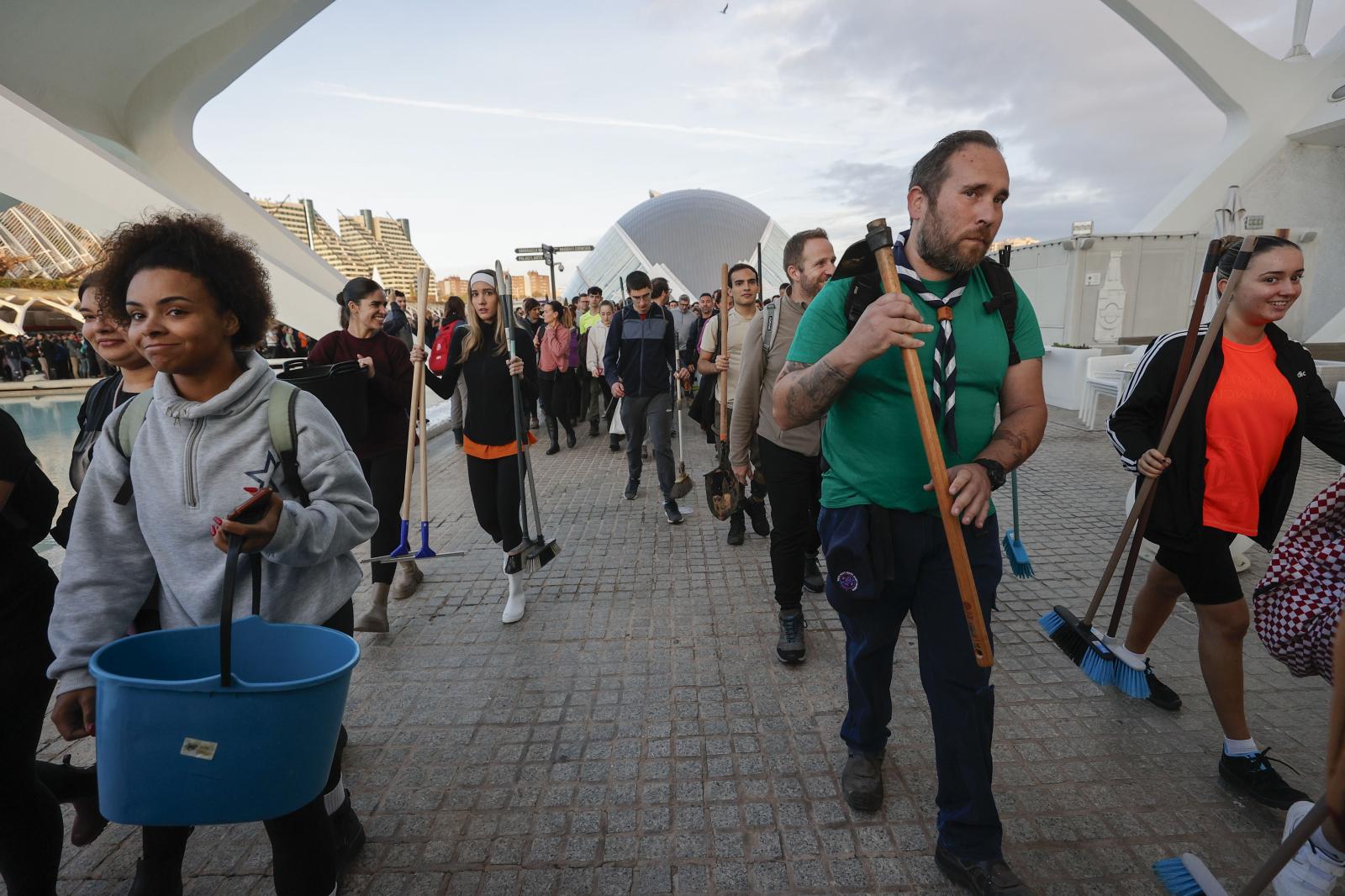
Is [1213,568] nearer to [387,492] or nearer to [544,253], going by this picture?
[387,492]

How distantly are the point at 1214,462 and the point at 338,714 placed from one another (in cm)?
315

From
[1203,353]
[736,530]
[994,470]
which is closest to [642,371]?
[736,530]

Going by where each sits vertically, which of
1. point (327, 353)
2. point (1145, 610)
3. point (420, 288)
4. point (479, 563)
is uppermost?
point (420, 288)

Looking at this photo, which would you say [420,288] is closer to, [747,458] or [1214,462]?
[747,458]

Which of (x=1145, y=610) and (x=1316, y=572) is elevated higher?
(x=1316, y=572)

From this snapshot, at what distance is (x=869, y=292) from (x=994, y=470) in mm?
650

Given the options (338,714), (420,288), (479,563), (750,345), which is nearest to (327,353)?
(420,288)

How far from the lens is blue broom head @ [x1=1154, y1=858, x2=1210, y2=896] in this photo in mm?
1962

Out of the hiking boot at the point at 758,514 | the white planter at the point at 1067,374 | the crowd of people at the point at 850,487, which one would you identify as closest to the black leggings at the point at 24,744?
the crowd of people at the point at 850,487

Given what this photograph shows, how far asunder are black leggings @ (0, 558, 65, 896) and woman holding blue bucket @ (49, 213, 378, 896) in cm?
37

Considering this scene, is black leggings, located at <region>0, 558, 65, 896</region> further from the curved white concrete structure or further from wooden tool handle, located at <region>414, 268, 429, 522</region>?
the curved white concrete structure

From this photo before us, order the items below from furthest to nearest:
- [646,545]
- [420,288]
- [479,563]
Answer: [646,545] < [479,563] < [420,288]

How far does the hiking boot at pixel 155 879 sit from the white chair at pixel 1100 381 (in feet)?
34.6

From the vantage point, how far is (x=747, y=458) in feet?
14.0
